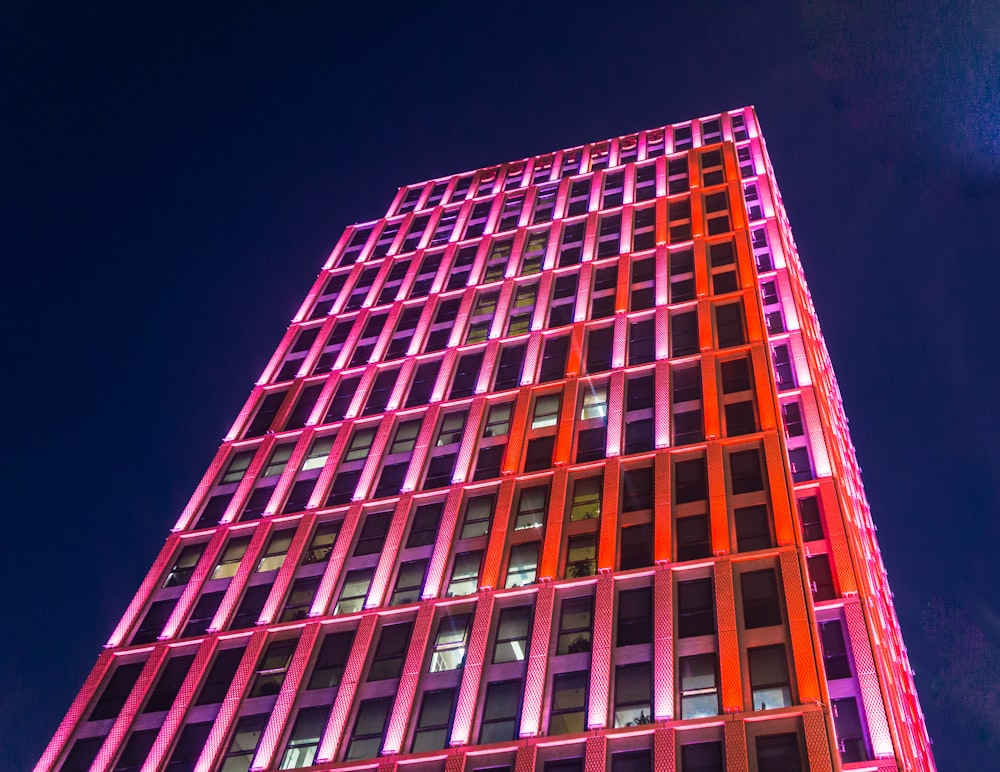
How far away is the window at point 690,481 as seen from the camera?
3603 centimetres

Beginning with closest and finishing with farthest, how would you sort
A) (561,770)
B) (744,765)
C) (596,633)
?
(744,765)
(561,770)
(596,633)

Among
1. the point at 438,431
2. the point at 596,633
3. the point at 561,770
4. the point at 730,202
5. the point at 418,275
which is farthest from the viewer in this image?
the point at 418,275

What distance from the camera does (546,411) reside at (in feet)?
144

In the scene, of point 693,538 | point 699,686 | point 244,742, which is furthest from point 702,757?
point 244,742

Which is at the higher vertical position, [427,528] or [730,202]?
[730,202]

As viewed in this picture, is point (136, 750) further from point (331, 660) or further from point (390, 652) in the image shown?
point (390, 652)

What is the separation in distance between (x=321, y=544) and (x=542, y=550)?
36.1 feet

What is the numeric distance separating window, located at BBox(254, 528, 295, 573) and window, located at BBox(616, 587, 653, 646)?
1600 centimetres

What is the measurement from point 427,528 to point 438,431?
22.6 feet

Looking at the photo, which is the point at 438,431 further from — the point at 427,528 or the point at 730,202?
the point at 730,202

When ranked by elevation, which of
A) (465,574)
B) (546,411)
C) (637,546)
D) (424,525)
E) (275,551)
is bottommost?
(275,551)

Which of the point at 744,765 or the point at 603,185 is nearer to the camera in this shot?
the point at 744,765

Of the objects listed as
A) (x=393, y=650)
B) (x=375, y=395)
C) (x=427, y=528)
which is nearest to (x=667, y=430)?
(x=427, y=528)

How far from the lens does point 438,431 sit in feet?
149
